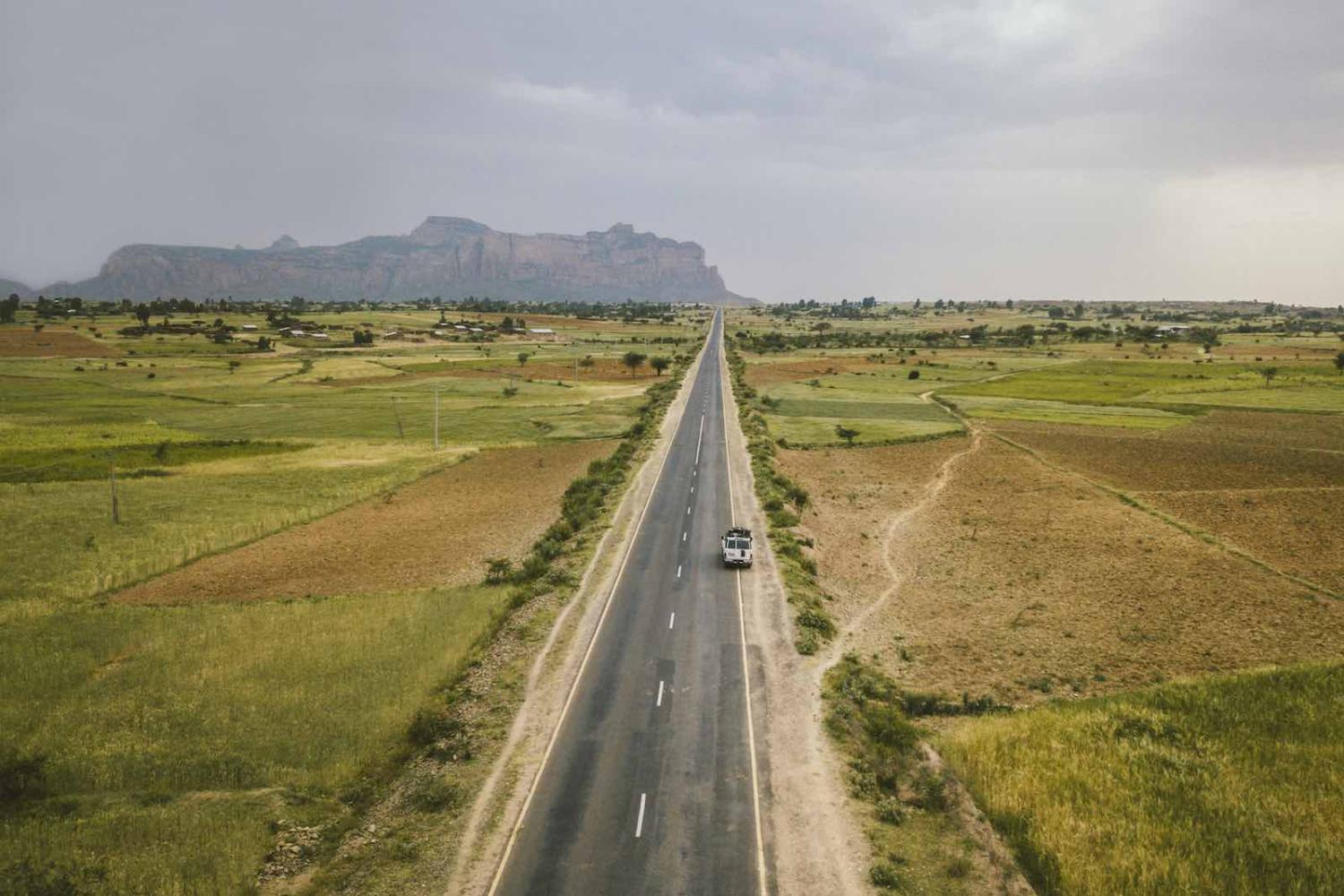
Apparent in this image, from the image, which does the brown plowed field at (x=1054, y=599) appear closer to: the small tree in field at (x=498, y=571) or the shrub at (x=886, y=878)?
the shrub at (x=886, y=878)

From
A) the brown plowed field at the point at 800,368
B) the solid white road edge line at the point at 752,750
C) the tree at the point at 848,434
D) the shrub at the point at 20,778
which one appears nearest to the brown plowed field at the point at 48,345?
the brown plowed field at the point at 800,368

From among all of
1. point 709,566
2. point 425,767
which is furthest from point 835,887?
point 709,566

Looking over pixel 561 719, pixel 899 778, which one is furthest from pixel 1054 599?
pixel 561 719

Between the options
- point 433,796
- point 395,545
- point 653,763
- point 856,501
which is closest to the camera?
point 433,796

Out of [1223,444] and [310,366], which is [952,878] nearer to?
[1223,444]

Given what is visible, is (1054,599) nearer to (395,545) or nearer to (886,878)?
(886,878)

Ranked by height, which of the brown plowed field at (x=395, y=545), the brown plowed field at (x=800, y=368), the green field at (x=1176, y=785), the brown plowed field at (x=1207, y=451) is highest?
the brown plowed field at (x=800, y=368)
